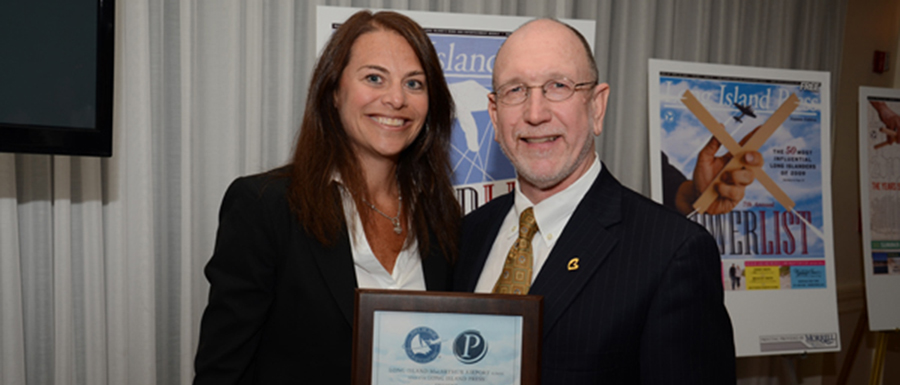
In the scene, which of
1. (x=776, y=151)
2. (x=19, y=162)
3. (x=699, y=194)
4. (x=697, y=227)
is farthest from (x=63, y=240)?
(x=776, y=151)

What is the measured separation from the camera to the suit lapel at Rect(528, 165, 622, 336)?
1714 mm

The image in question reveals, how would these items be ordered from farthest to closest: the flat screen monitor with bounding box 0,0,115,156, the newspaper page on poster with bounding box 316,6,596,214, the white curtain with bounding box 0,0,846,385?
the newspaper page on poster with bounding box 316,6,596,214
the white curtain with bounding box 0,0,846,385
the flat screen monitor with bounding box 0,0,115,156

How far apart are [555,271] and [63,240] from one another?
234cm

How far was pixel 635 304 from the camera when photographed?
5.42ft

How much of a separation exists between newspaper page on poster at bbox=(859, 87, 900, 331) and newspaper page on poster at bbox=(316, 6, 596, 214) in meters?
2.57

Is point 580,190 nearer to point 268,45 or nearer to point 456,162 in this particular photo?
point 456,162

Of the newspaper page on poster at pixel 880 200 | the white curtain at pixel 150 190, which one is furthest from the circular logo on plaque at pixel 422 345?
the newspaper page on poster at pixel 880 200

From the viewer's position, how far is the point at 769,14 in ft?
14.4

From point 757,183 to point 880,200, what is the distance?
3.78ft

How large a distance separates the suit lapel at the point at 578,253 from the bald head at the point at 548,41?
1.32ft

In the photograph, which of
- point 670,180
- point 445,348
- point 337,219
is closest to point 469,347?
point 445,348

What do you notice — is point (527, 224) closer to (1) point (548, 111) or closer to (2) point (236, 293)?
(1) point (548, 111)

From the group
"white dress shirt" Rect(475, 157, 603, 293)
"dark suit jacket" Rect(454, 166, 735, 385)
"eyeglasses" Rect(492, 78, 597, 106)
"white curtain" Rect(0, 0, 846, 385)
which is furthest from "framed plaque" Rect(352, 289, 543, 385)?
"white curtain" Rect(0, 0, 846, 385)

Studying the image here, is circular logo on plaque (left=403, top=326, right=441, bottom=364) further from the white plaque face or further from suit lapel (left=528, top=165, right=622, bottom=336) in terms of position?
suit lapel (left=528, top=165, right=622, bottom=336)
